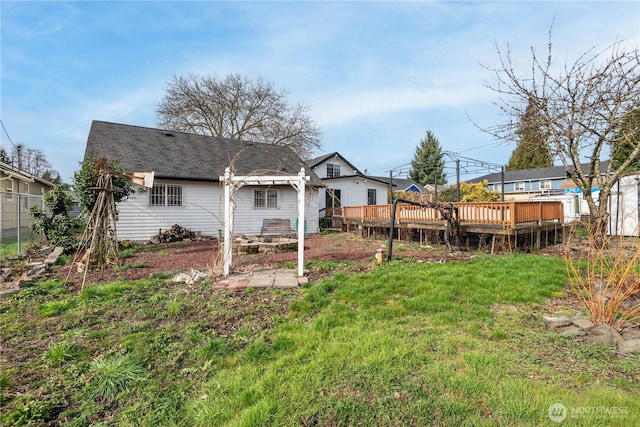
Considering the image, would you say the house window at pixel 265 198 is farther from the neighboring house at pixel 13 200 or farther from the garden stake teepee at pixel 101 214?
the garden stake teepee at pixel 101 214

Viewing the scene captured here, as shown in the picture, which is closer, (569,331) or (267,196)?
(569,331)

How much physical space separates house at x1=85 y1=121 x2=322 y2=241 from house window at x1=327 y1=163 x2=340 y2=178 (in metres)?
7.13

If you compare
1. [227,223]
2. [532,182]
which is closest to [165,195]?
[227,223]

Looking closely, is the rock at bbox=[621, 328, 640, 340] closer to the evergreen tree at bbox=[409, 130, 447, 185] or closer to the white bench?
the white bench

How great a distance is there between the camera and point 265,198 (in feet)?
47.4

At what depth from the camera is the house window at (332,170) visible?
23.0m

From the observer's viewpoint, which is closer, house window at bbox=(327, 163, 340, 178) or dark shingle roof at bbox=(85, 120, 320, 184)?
dark shingle roof at bbox=(85, 120, 320, 184)

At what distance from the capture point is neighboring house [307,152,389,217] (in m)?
20.0

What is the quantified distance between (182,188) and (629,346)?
1326 centimetres

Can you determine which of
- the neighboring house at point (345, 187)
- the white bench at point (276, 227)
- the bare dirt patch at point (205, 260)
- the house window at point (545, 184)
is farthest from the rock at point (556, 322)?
the house window at point (545, 184)

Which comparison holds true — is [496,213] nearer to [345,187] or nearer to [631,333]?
[631,333]

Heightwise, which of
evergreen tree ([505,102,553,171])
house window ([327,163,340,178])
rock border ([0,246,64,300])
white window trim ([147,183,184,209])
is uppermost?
house window ([327,163,340,178])

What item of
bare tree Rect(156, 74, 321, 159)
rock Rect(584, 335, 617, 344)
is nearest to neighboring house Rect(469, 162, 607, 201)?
bare tree Rect(156, 74, 321, 159)

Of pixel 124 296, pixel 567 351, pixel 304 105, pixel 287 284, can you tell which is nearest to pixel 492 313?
pixel 567 351
